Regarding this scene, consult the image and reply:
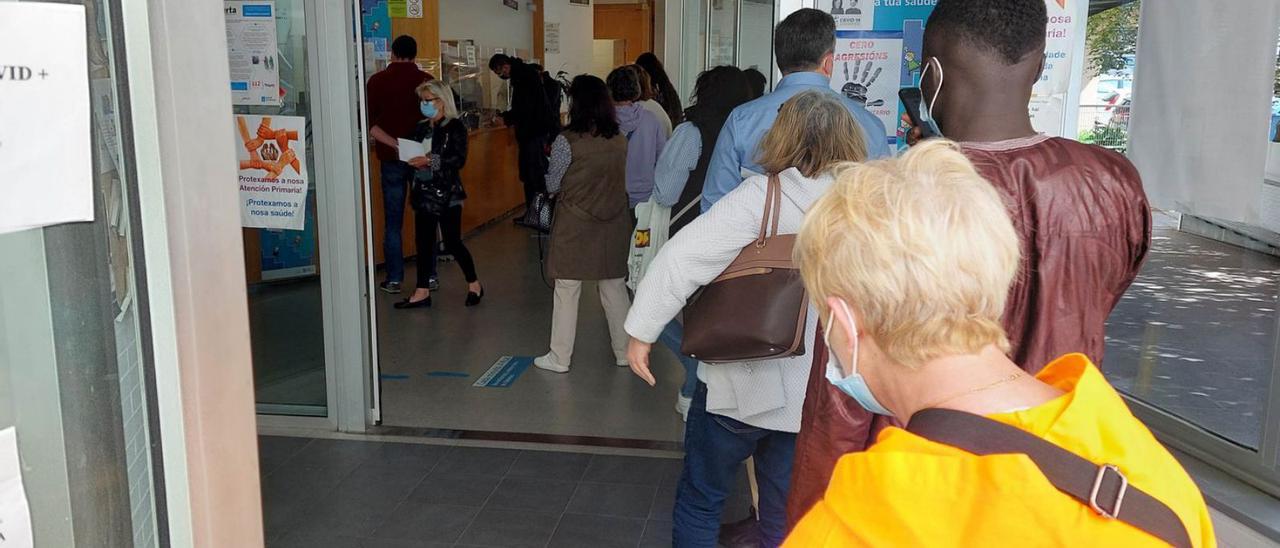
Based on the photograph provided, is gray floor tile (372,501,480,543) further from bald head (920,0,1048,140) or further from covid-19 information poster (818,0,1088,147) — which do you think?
bald head (920,0,1048,140)

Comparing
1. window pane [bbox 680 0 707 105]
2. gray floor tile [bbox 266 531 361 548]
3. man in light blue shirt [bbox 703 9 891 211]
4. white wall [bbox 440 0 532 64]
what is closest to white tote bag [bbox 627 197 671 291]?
man in light blue shirt [bbox 703 9 891 211]

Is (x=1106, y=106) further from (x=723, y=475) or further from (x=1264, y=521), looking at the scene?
(x=723, y=475)

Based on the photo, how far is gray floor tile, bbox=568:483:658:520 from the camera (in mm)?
3727

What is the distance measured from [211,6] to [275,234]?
3450 mm

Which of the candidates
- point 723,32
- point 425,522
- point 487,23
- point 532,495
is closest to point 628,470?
point 532,495

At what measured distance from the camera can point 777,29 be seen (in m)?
3.52

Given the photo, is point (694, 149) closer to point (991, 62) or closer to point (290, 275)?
point (290, 275)

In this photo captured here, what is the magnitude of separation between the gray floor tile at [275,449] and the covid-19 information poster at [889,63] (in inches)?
106

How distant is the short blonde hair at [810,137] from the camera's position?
8.74 feet

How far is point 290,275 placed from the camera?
459cm

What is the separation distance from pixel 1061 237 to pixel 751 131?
1.58 m

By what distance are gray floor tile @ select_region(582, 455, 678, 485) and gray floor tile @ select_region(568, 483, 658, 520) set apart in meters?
0.06

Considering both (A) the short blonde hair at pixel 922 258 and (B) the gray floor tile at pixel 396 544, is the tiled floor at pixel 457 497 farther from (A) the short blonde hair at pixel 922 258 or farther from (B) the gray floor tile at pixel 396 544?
(A) the short blonde hair at pixel 922 258


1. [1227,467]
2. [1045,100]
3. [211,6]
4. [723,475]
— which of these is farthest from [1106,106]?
[211,6]
